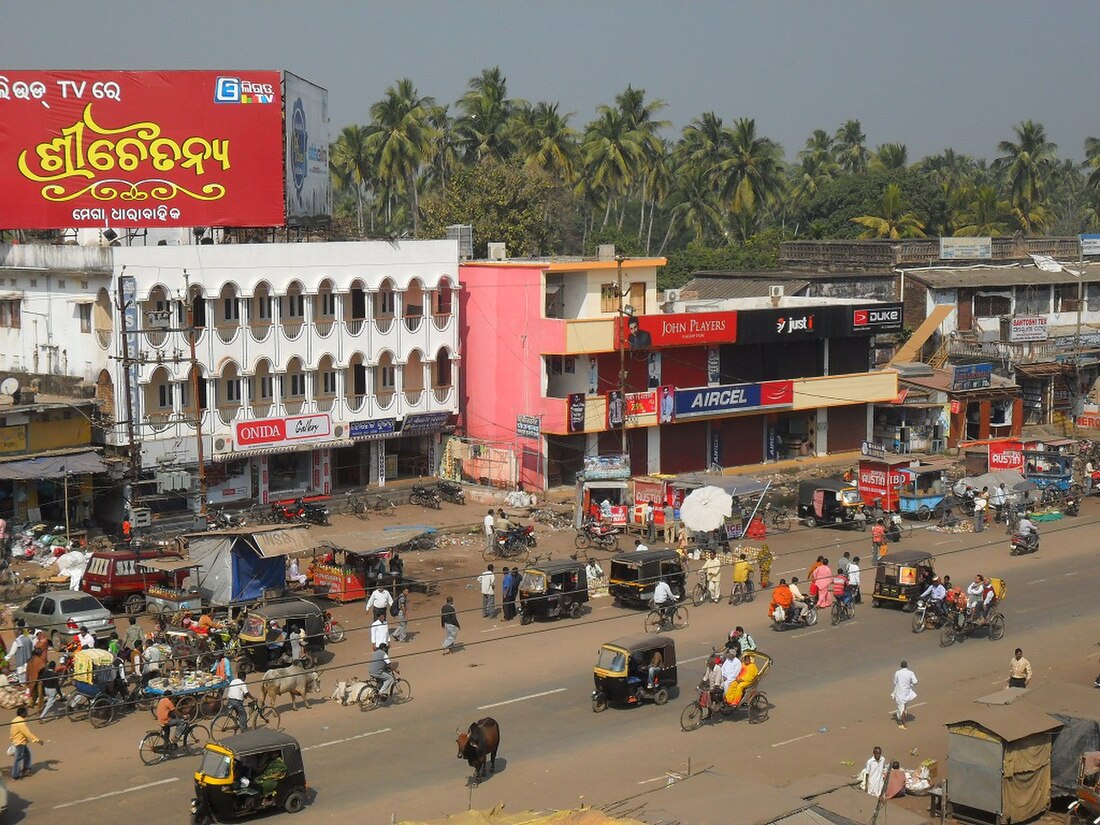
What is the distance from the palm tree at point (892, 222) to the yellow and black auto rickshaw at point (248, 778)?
75376 millimetres

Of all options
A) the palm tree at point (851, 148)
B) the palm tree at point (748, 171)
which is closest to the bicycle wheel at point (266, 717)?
the palm tree at point (748, 171)

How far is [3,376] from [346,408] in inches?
458

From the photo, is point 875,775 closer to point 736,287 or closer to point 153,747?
point 153,747

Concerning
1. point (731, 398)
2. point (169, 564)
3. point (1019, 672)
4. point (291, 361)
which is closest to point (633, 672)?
point (1019, 672)

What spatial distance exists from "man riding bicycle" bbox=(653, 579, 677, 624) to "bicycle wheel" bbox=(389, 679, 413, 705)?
7.57 meters

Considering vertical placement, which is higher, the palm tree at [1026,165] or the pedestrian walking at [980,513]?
the palm tree at [1026,165]

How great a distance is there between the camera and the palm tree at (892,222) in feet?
306

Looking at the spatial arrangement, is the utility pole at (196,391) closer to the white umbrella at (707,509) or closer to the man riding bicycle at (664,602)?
the white umbrella at (707,509)

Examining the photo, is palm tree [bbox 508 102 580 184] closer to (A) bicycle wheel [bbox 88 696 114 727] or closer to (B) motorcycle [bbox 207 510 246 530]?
(B) motorcycle [bbox 207 510 246 530]

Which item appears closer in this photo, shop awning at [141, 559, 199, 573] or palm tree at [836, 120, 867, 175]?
shop awning at [141, 559, 199, 573]

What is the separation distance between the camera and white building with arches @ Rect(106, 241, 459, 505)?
152 ft

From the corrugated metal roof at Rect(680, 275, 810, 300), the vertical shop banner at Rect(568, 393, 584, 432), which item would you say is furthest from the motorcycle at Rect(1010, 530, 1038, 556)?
the corrugated metal roof at Rect(680, 275, 810, 300)

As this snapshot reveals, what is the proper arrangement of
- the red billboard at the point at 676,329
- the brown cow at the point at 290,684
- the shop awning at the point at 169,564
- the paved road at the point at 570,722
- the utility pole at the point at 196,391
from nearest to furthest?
the paved road at the point at 570,722 < the brown cow at the point at 290,684 < the shop awning at the point at 169,564 < the utility pole at the point at 196,391 < the red billboard at the point at 676,329

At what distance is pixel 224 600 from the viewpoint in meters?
36.3
